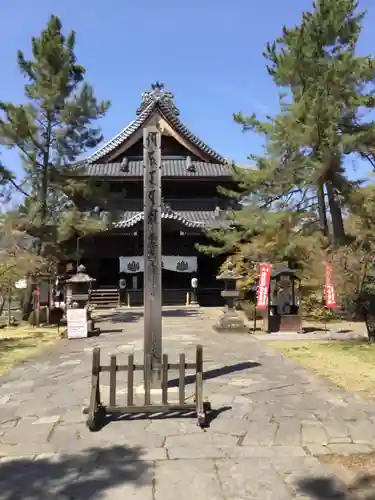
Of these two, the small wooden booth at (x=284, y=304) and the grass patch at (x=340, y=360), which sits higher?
the small wooden booth at (x=284, y=304)

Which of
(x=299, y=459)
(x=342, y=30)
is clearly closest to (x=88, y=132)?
(x=342, y=30)

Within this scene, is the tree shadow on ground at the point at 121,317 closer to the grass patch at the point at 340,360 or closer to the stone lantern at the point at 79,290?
the stone lantern at the point at 79,290

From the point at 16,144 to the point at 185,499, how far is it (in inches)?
679

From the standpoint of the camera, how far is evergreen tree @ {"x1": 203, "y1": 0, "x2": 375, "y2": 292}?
1844 centimetres

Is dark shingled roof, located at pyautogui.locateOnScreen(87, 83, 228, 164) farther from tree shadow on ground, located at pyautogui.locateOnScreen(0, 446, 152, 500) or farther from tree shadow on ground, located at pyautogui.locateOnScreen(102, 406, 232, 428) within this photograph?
tree shadow on ground, located at pyautogui.locateOnScreen(0, 446, 152, 500)

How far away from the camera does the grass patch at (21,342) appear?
1138cm

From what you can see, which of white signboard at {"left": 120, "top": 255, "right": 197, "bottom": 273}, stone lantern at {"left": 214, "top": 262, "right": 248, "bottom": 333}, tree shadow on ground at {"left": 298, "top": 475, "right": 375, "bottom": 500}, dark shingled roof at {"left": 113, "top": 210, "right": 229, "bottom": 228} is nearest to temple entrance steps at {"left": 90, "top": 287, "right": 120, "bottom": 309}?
white signboard at {"left": 120, "top": 255, "right": 197, "bottom": 273}

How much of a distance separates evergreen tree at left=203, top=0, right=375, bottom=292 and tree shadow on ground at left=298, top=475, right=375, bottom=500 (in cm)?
1216

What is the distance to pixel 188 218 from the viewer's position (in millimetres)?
29219

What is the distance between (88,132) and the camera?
20047 millimetres

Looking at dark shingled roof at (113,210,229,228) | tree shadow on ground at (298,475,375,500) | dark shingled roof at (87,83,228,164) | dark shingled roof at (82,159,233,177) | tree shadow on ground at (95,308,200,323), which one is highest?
dark shingled roof at (87,83,228,164)

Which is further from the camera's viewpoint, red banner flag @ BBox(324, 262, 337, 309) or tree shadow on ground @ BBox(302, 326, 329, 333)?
tree shadow on ground @ BBox(302, 326, 329, 333)

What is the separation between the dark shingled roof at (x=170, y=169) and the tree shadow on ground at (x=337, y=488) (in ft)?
80.8

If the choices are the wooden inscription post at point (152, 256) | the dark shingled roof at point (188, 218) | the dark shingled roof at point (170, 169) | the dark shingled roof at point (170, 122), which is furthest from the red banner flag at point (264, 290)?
the dark shingled roof at point (170, 122)
